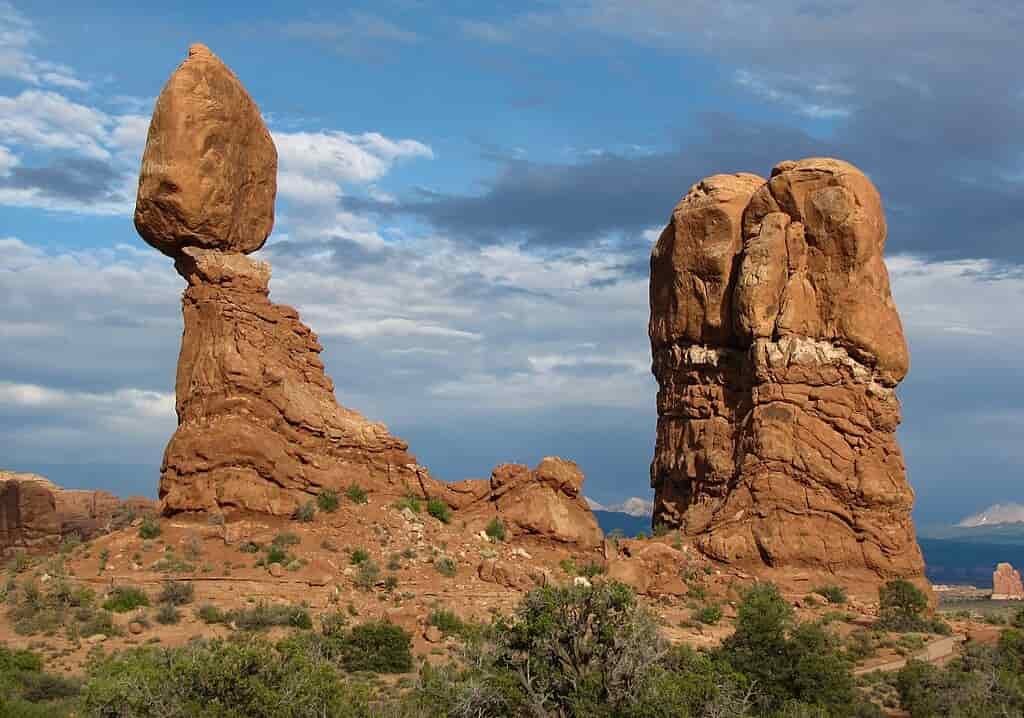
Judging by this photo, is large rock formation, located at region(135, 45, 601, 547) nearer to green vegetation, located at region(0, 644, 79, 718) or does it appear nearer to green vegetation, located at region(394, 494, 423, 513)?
green vegetation, located at region(394, 494, 423, 513)

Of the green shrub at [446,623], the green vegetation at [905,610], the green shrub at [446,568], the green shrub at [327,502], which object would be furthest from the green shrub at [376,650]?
the green vegetation at [905,610]

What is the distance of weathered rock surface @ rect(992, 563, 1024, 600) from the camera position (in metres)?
73.1

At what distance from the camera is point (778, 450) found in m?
39.7

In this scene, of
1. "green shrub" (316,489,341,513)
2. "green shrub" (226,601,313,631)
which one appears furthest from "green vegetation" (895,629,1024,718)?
"green shrub" (316,489,341,513)

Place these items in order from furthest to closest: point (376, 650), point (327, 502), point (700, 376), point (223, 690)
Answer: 1. point (700, 376)
2. point (327, 502)
3. point (376, 650)
4. point (223, 690)

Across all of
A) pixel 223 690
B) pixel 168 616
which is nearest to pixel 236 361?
pixel 168 616

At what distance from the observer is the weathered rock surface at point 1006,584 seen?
73.1m

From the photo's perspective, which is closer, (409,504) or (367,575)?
(367,575)

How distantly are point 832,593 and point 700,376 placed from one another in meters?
9.33

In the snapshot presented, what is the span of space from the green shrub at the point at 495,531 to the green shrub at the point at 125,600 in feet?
33.6

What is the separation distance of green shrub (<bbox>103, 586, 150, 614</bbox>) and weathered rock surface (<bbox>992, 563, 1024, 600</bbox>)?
53.4 meters

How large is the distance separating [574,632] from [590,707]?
144 centimetres

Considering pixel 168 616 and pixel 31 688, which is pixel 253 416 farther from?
pixel 31 688

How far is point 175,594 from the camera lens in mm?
32031
